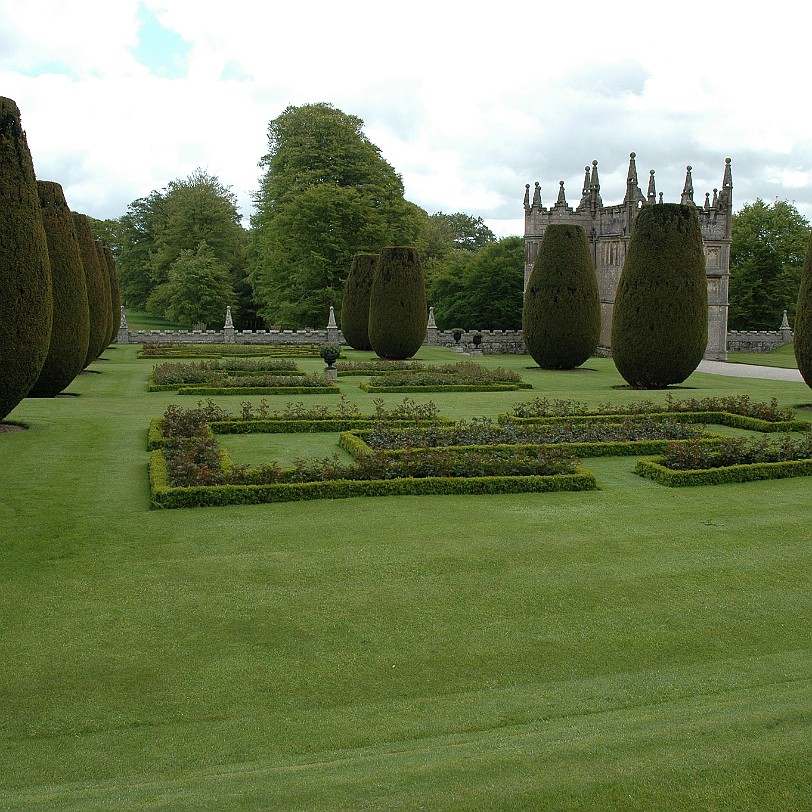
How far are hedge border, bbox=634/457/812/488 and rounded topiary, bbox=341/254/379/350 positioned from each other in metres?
28.4

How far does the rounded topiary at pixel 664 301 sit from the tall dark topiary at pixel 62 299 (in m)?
14.3

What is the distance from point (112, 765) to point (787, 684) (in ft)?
13.4

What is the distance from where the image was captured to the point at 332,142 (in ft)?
171

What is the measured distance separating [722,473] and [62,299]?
14.1m

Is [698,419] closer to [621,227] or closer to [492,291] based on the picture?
[621,227]

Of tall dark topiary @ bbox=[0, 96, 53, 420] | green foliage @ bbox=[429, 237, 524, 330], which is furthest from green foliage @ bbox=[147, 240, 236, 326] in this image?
tall dark topiary @ bbox=[0, 96, 53, 420]

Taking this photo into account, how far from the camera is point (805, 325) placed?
19438 millimetres

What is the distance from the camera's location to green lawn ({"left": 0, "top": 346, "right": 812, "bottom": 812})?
4168 mm

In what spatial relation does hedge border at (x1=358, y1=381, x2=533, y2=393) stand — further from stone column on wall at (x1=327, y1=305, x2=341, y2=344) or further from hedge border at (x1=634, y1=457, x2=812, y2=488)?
stone column on wall at (x1=327, y1=305, x2=341, y2=344)

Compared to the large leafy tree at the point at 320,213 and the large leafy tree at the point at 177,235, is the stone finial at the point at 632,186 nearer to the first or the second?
the large leafy tree at the point at 320,213

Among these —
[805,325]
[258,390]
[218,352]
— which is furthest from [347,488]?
[218,352]

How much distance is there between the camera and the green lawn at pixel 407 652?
4168 mm

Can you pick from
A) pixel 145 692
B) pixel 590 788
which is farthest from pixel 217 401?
pixel 590 788

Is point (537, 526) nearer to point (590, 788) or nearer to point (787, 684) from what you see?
point (787, 684)
